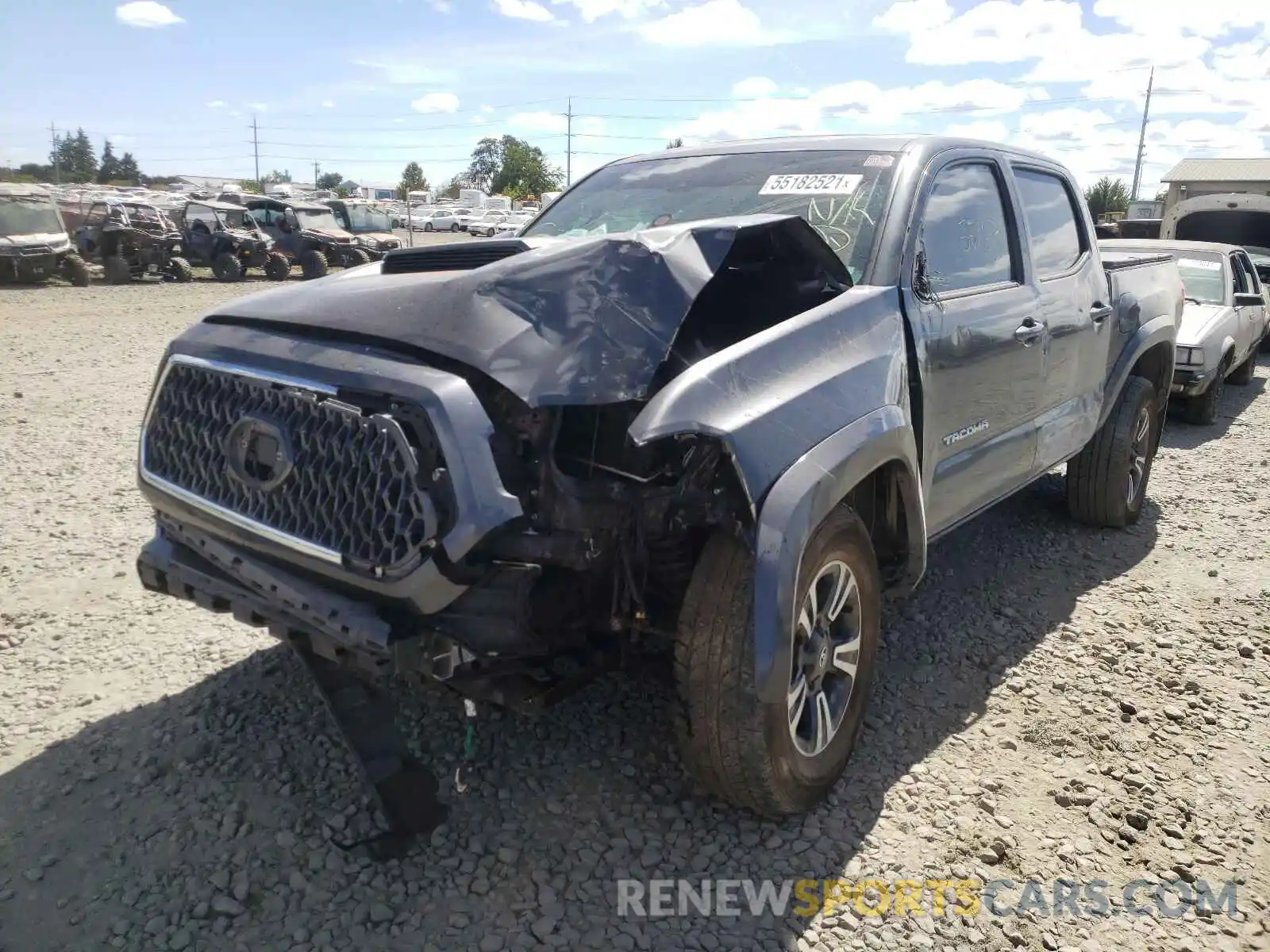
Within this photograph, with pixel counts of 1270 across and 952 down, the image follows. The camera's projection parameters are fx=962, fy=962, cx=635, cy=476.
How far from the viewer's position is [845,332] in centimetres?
288

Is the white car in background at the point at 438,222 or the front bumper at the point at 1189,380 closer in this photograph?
the front bumper at the point at 1189,380

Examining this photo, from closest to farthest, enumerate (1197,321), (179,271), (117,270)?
(1197,321), (117,270), (179,271)

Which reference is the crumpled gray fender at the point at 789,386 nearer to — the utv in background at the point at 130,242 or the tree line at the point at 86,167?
the utv in background at the point at 130,242

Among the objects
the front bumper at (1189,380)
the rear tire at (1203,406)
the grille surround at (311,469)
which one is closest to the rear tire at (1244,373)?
the rear tire at (1203,406)

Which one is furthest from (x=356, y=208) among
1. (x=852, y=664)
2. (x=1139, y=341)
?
(x=852, y=664)

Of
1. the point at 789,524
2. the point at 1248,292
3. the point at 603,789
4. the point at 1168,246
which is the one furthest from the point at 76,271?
the point at 789,524

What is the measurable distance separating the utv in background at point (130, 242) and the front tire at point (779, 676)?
21195 millimetres

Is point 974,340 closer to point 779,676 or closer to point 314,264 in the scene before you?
point 779,676

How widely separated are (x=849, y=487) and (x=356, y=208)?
2665 cm

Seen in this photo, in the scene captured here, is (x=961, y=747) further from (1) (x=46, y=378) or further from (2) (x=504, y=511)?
(1) (x=46, y=378)

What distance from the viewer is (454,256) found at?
3.04m

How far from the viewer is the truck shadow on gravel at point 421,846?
→ 7.93 feet

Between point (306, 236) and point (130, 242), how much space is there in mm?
3794

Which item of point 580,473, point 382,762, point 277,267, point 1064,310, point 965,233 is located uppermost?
point 965,233
